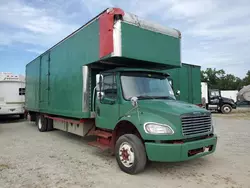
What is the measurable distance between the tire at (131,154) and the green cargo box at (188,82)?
628 centimetres

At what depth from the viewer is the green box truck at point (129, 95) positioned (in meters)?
4.57

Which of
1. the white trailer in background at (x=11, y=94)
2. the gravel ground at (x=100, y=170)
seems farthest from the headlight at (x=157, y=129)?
the white trailer in background at (x=11, y=94)

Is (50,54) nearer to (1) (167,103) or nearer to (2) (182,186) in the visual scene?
(1) (167,103)

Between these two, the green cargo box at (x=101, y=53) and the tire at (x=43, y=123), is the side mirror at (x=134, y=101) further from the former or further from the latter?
the tire at (x=43, y=123)

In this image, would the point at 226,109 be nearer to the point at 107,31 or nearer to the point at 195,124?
the point at 195,124

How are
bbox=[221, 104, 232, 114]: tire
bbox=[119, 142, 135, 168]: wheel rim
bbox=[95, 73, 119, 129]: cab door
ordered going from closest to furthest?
bbox=[119, 142, 135, 168]: wheel rim < bbox=[95, 73, 119, 129]: cab door < bbox=[221, 104, 232, 114]: tire

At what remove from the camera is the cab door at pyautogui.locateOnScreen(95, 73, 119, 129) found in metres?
5.67

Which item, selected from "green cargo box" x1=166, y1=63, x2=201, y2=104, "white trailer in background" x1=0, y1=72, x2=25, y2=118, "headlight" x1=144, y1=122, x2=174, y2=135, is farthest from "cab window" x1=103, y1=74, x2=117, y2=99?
"white trailer in background" x1=0, y1=72, x2=25, y2=118

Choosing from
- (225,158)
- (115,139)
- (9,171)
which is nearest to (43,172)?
(9,171)

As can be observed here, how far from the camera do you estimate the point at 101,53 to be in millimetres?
5883

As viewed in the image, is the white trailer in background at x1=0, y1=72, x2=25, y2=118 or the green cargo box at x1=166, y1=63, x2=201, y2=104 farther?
the white trailer in background at x1=0, y1=72, x2=25, y2=118

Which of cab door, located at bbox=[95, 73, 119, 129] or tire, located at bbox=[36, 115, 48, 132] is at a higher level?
cab door, located at bbox=[95, 73, 119, 129]

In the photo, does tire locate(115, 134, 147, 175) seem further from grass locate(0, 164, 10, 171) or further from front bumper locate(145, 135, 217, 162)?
grass locate(0, 164, 10, 171)

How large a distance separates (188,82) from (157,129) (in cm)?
771
